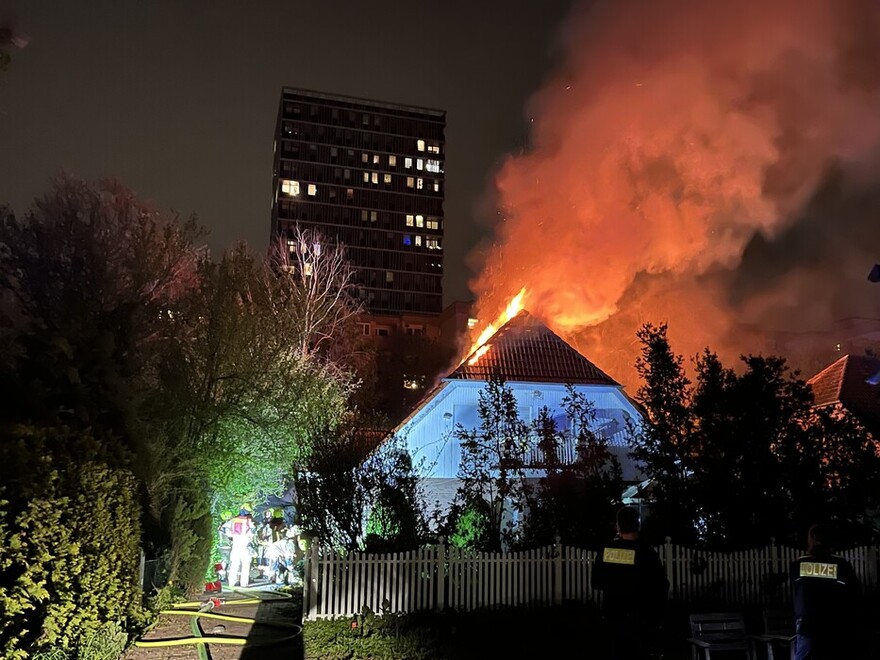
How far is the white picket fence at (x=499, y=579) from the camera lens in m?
A: 12.7

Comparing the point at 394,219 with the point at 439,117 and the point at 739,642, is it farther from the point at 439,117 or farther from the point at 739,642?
the point at 739,642

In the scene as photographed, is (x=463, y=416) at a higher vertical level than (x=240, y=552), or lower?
higher

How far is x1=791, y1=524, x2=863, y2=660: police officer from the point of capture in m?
6.82

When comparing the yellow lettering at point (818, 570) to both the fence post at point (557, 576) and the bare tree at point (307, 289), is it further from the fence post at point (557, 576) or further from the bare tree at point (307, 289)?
the bare tree at point (307, 289)

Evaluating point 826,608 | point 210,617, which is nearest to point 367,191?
point 210,617

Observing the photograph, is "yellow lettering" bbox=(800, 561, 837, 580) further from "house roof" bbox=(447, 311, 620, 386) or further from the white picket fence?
"house roof" bbox=(447, 311, 620, 386)

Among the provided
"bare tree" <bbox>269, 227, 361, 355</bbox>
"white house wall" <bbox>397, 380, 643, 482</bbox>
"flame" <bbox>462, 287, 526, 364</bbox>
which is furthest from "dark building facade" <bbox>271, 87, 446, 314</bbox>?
"white house wall" <bbox>397, 380, 643, 482</bbox>

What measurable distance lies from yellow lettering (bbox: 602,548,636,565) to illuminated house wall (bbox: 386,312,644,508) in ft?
44.3

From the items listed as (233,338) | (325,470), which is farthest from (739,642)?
(233,338)

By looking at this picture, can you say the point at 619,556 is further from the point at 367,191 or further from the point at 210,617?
the point at 367,191

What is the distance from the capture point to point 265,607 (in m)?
15.5

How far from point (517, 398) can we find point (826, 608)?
16.6m

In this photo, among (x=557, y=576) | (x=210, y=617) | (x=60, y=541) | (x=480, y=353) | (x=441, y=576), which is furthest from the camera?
(x=480, y=353)

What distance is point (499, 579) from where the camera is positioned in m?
13.1
